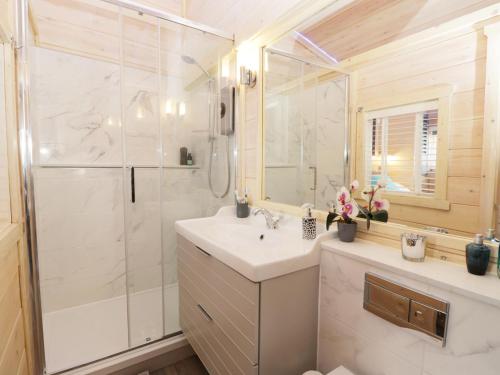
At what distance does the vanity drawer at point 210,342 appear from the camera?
1.10m

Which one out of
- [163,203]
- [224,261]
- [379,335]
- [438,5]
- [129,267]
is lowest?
[129,267]

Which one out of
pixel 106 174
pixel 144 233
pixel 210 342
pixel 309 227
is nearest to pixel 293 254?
pixel 309 227

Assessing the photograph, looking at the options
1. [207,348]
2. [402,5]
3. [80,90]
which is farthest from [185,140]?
[402,5]

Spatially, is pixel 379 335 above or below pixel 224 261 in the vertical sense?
below

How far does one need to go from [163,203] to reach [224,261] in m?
1.03

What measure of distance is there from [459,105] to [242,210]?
1.26 metres

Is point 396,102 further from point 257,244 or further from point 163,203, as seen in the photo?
point 163,203

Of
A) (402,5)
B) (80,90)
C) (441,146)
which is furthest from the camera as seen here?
(80,90)

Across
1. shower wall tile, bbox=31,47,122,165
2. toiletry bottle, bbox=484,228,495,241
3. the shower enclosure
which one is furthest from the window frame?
shower wall tile, bbox=31,47,122,165

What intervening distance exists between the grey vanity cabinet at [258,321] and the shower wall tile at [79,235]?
1.26 m

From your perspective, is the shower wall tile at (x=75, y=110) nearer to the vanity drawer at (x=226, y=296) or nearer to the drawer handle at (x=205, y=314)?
the vanity drawer at (x=226, y=296)

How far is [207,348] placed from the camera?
136 cm

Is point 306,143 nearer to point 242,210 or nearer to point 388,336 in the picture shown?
point 242,210

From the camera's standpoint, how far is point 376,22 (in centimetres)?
112
